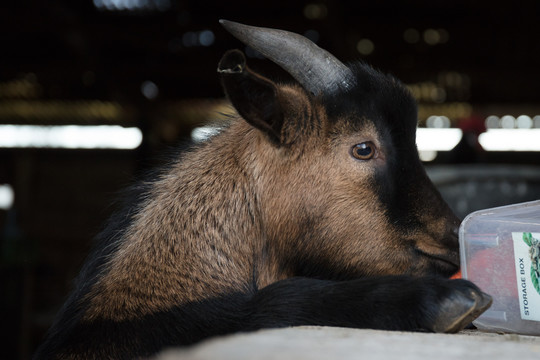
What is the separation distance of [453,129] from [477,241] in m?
12.7

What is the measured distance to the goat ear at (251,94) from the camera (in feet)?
7.56

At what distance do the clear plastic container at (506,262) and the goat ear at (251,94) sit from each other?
2.70 ft

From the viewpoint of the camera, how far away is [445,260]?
2500mm

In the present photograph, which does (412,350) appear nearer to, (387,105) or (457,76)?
(387,105)

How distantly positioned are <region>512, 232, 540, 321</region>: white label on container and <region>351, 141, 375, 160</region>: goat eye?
0.66 meters

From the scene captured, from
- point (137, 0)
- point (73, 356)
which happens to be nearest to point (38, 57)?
point (137, 0)

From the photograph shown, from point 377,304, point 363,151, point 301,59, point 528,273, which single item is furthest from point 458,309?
point 301,59

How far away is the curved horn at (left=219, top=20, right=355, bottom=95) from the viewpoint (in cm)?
260

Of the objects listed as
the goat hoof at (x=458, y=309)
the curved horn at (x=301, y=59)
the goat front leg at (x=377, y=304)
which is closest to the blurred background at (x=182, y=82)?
the curved horn at (x=301, y=59)

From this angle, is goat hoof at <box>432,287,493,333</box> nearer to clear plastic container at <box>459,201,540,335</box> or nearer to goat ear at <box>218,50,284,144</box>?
clear plastic container at <box>459,201,540,335</box>

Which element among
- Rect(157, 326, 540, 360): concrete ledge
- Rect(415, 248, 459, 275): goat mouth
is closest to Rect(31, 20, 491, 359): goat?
Rect(415, 248, 459, 275): goat mouth

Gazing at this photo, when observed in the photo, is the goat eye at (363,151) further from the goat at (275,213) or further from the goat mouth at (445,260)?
the goat mouth at (445,260)

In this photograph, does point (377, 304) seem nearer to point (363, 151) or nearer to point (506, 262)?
point (506, 262)

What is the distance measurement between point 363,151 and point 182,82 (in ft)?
33.6
